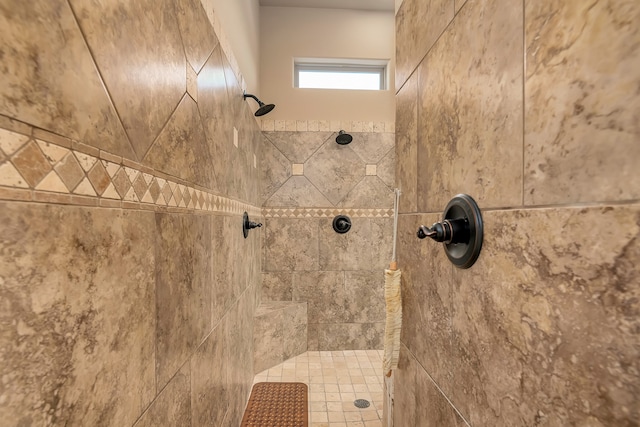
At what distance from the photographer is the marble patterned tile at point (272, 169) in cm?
304

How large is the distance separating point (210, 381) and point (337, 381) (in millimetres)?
1523

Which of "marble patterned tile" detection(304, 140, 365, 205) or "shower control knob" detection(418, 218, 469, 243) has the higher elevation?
"marble patterned tile" detection(304, 140, 365, 205)

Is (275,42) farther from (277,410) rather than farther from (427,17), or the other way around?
(277,410)

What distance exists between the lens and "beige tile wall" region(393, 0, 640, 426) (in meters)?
0.31

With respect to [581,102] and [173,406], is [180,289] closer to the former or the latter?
[173,406]

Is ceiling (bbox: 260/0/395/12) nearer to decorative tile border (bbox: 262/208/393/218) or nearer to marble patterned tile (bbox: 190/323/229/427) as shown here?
decorative tile border (bbox: 262/208/393/218)

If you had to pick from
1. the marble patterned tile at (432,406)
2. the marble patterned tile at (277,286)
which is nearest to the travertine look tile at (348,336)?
the marble patterned tile at (277,286)

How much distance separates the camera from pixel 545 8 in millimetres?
402

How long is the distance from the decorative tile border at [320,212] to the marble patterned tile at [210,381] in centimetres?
170

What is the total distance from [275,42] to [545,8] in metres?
3.13

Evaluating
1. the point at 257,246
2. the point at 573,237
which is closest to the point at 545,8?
the point at 573,237

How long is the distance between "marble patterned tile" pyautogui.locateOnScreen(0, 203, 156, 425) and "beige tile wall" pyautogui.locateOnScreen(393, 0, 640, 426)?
69cm

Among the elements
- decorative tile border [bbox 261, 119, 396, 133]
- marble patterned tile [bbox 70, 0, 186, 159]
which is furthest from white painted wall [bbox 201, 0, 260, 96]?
marble patterned tile [bbox 70, 0, 186, 159]

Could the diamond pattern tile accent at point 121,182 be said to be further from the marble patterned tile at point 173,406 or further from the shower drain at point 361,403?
the shower drain at point 361,403
